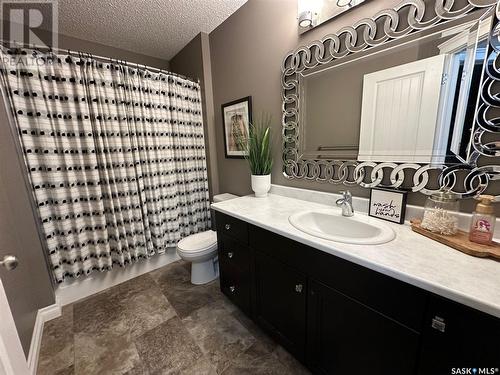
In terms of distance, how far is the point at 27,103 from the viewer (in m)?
1.43

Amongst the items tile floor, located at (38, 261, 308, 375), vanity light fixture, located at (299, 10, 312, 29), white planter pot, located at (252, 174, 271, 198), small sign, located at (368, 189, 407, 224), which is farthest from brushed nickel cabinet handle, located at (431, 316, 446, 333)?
vanity light fixture, located at (299, 10, 312, 29)

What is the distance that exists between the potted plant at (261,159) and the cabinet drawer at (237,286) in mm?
642

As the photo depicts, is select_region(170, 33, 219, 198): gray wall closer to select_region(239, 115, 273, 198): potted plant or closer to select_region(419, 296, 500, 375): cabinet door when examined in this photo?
select_region(239, 115, 273, 198): potted plant

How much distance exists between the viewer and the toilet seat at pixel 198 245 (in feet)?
5.80

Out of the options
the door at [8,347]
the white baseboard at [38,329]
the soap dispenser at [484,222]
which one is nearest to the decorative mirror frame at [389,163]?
the soap dispenser at [484,222]

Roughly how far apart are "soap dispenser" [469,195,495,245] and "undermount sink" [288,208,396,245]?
27 centimetres

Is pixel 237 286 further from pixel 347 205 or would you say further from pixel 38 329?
pixel 38 329

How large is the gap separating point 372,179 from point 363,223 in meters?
0.28

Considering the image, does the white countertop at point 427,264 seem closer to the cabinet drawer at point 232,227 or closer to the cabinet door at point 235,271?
the cabinet drawer at point 232,227

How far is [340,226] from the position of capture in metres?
1.25

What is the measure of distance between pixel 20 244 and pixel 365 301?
81.5 inches

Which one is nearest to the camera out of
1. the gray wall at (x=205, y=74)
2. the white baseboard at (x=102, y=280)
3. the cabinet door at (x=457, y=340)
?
the cabinet door at (x=457, y=340)

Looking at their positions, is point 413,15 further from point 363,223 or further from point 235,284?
point 235,284

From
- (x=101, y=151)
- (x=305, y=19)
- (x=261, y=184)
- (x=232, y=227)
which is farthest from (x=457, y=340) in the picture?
(x=101, y=151)
